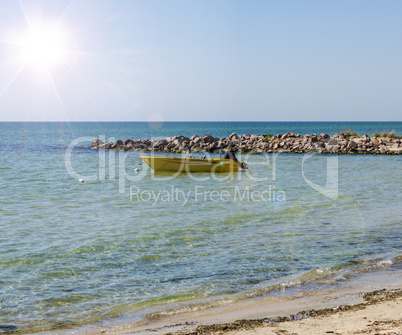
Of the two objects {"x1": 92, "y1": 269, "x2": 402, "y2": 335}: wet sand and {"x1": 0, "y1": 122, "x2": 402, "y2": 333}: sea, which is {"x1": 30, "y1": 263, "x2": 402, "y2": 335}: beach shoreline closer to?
{"x1": 92, "y1": 269, "x2": 402, "y2": 335}: wet sand

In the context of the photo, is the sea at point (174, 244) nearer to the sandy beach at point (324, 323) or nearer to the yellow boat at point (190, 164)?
the sandy beach at point (324, 323)

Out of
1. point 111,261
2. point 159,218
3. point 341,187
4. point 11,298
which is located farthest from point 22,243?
point 341,187

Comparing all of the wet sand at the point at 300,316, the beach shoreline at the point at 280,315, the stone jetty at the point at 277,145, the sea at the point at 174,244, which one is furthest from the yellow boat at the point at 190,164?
the wet sand at the point at 300,316

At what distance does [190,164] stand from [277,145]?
74.1 feet

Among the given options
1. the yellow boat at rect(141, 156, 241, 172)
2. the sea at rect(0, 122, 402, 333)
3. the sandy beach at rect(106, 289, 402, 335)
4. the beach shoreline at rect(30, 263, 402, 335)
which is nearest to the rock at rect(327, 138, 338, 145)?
the yellow boat at rect(141, 156, 241, 172)

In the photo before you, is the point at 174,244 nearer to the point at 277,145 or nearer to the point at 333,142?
the point at 277,145

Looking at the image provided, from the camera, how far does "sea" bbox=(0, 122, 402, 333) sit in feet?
25.1

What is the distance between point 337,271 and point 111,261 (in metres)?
5.05

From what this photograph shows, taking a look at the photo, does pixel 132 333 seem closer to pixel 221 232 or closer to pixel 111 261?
pixel 111 261

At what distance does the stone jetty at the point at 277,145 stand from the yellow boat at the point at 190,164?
1668 centimetres

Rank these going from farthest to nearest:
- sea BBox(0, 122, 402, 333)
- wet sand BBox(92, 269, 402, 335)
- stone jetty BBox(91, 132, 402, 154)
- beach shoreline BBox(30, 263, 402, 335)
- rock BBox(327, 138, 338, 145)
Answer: rock BBox(327, 138, 338, 145) → stone jetty BBox(91, 132, 402, 154) → sea BBox(0, 122, 402, 333) → beach shoreline BBox(30, 263, 402, 335) → wet sand BBox(92, 269, 402, 335)

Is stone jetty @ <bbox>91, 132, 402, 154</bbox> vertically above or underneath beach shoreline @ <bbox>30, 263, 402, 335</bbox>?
above

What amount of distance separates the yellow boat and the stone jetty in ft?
54.7

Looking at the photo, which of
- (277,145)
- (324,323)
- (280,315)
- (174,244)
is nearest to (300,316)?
(280,315)
